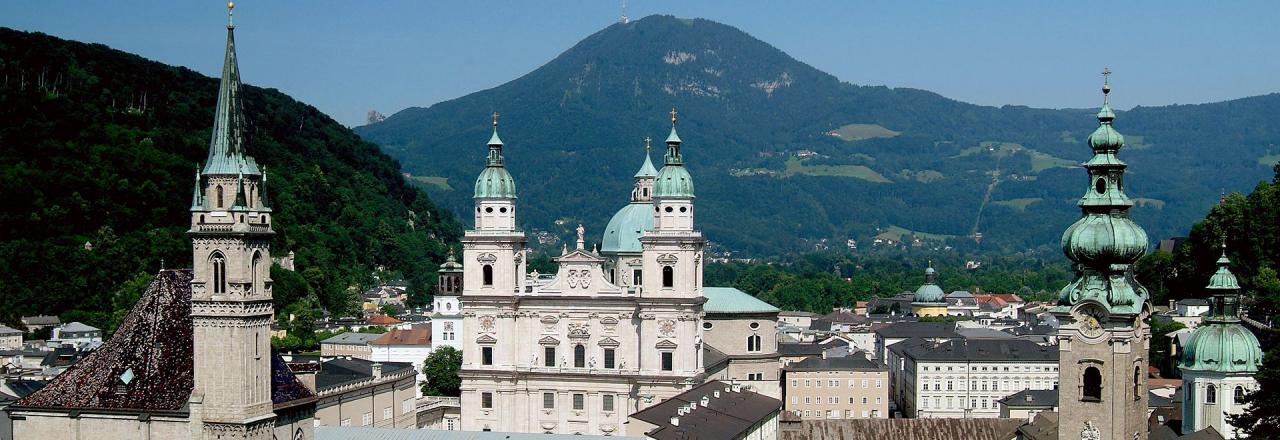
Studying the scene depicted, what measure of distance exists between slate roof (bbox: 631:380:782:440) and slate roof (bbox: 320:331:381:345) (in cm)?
4713

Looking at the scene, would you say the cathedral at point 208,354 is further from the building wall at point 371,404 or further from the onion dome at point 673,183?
the onion dome at point 673,183

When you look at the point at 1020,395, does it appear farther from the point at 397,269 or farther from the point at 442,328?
the point at 397,269

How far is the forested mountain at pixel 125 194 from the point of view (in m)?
122

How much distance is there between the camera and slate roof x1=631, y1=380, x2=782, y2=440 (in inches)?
2274

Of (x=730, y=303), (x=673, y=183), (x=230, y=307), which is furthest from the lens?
(x=730, y=303)

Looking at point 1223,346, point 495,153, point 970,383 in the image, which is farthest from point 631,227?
point 1223,346

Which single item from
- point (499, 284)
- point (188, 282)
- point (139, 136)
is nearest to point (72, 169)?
point (139, 136)

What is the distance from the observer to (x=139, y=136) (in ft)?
479

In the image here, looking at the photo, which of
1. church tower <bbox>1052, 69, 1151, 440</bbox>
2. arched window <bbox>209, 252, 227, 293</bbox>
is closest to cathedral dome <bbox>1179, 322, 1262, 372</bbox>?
church tower <bbox>1052, 69, 1151, 440</bbox>

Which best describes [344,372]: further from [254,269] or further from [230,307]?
[230,307]

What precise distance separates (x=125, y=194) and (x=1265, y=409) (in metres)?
104

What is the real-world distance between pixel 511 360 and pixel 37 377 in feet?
84.4

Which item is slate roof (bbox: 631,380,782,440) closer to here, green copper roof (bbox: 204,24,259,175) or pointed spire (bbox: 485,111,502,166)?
pointed spire (bbox: 485,111,502,166)

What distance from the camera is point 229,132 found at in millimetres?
46156
